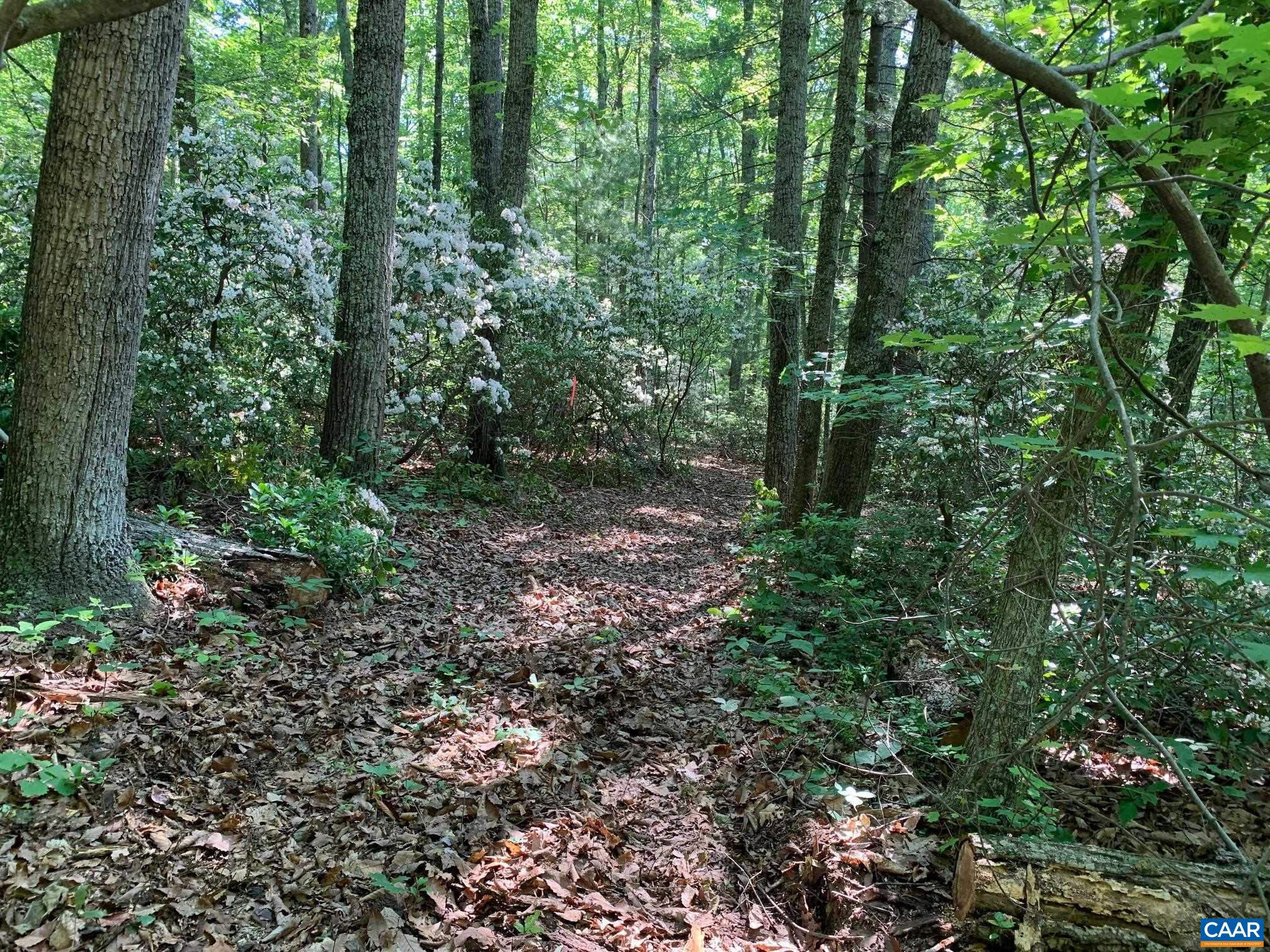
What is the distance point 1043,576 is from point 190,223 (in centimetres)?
679

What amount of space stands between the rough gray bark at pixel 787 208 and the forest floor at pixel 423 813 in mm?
4476

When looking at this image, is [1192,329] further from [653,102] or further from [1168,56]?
[653,102]

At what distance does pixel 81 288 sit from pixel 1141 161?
4.60 meters

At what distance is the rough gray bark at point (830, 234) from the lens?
295 inches

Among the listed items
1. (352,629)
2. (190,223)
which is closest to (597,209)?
(190,223)

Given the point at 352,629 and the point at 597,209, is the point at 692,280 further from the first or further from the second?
the point at 352,629

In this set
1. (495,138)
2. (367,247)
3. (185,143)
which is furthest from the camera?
(495,138)

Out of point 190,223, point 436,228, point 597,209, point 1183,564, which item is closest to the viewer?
point 1183,564

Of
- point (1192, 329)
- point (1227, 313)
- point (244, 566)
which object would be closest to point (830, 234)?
point (1192, 329)

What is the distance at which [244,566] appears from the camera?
4938 mm

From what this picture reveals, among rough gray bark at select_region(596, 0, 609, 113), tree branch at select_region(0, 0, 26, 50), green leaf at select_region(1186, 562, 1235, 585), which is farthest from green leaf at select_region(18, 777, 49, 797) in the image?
rough gray bark at select_region(596, 0, 609, 113)

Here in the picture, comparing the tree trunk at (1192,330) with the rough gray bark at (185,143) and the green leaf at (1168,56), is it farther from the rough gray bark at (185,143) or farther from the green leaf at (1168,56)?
the rough gray bark at (185,143)

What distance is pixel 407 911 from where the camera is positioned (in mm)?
2666

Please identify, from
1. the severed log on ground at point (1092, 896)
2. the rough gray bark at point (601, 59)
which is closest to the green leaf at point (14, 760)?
the severed log on ground at point (1092, 896)
